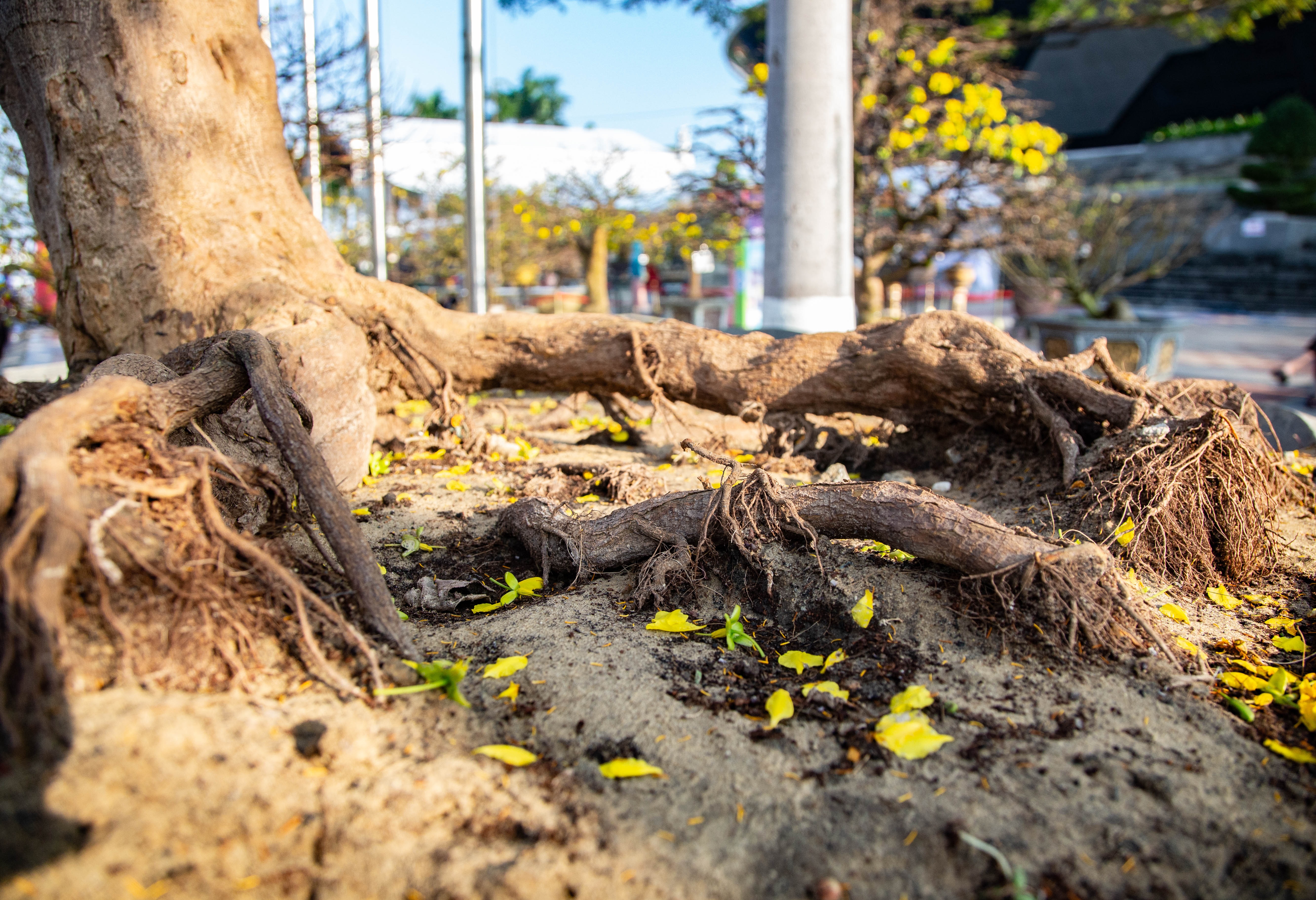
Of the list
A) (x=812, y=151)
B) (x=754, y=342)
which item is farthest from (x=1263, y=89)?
(x=754, y=342)

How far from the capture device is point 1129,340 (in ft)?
22.1

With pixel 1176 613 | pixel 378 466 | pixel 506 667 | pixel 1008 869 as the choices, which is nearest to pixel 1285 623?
pixel 1176 613

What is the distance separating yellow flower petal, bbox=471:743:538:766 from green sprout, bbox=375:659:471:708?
178mm

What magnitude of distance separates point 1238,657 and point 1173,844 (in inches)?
36.8

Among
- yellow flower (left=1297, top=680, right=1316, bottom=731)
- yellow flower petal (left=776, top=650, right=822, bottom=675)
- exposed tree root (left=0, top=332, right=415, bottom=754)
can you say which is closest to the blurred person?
yellow flower (left=1297, top=680, right=1316, bottom=731)

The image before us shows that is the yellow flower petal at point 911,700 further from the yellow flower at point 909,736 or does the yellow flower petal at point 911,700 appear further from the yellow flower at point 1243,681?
the yellow flower at point 1243,681

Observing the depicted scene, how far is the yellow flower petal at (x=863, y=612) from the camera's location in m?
2.25

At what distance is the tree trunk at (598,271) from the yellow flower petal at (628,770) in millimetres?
8775

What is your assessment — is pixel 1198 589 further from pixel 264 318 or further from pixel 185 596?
pixel 264 318

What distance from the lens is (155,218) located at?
11.7 ft

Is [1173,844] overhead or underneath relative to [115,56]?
underneath

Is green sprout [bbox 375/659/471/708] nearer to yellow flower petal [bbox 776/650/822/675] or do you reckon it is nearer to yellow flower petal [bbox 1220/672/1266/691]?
yellow flower petal [bbox 776/650/822/675]

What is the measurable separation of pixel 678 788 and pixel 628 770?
0.36 feet

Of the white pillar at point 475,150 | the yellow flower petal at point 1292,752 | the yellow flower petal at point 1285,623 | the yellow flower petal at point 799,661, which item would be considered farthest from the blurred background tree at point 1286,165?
the yellow flower petal at point 799,661
